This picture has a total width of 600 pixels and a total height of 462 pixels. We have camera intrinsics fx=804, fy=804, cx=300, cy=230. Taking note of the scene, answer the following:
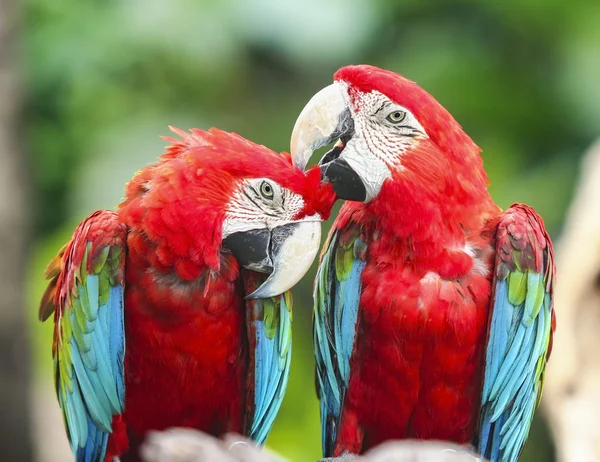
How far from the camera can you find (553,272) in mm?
1345

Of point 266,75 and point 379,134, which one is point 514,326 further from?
point 266,75

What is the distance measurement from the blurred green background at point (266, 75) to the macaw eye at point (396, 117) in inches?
61.8

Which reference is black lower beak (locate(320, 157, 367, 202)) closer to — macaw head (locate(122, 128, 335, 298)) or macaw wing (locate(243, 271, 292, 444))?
macaw head (locate(122, 128, 335, 298))

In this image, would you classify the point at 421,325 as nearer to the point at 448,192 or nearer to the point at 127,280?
the point at 448,192

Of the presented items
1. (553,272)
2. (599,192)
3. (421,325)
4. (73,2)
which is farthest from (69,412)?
(73,2)

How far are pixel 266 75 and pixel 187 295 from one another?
203 centimetres

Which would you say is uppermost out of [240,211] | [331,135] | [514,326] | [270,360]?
[331,135]

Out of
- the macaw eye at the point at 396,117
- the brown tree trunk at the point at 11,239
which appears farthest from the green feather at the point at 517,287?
the brown tree trunk at the point at 11,239

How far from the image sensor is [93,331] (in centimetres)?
129

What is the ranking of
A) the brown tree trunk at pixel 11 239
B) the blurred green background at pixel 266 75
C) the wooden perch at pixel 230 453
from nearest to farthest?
the wooden perch at pixel 230 453 → the brown tree trunk at pixel 11 239 → the blurred green background at pixel 266 75

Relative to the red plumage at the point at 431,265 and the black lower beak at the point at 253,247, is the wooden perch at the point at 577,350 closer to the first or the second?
the red plumage at the point at 431,265

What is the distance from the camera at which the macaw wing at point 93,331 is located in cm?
129

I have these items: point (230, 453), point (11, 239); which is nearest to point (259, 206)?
point (230, 453)

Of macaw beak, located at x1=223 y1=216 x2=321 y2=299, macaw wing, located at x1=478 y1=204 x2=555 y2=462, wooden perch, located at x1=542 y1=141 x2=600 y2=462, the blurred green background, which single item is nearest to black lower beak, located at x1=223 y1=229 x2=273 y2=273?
macaw beak, located at x1=223 y1=216 x2=321 y2=299
